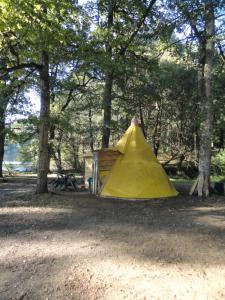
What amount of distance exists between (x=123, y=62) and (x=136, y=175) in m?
4.33

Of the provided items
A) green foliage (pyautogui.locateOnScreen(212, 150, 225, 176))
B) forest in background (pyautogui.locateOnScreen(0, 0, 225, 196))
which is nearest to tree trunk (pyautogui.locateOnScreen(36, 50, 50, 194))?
forest in background (pyautogui.locateOnScreen(0, 0, 225, 196))

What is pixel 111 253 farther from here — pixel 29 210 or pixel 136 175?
pixel 136 175

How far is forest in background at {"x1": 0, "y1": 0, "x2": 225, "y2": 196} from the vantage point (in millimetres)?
11609

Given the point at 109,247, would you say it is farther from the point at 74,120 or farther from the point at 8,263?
the point at 74,120

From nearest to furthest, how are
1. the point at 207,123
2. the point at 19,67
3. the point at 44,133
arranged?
1. the point at 19,67
2. the point at 44,133
3. the point at 207,123

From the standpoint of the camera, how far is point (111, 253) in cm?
596

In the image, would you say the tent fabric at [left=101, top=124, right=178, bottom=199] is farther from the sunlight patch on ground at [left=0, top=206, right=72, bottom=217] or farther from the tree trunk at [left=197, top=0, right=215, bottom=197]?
the sunlight patch on ground at [left=0, top=206, right=72, bottom=217]

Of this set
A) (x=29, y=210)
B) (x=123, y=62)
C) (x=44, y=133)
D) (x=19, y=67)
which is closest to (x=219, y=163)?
(x=123, y=62)

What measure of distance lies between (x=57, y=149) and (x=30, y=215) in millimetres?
16519

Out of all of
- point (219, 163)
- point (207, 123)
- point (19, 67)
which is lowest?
point (219, 163)

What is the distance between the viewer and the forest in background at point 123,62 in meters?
11.6

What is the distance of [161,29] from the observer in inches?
560

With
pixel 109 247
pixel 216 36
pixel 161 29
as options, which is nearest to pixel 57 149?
pixel 161 29

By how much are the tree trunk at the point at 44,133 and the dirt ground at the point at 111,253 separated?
2.39 metres
